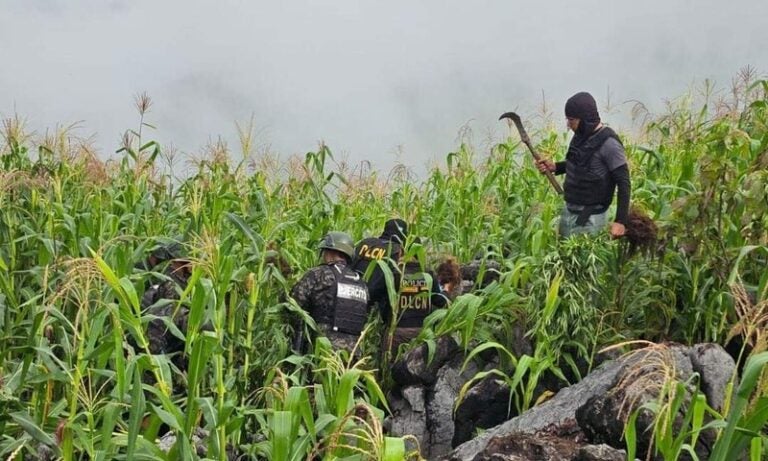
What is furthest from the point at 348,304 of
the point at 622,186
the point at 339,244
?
the point at 622,186

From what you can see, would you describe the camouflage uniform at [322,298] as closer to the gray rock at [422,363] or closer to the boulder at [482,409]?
the gray rock at [422,363]

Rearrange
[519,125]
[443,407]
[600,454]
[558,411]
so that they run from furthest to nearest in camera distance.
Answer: [519,125], [443,407], [558,411], [600,454]

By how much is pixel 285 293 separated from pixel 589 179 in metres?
2.30

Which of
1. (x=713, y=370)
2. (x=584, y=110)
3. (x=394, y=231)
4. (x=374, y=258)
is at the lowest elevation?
(x=713, y=370)

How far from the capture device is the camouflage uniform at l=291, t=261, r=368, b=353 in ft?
20.2

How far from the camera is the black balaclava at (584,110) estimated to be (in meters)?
6.54

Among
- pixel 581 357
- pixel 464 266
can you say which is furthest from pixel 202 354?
pixel 464 266

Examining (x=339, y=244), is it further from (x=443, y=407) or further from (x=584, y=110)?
(x=584, y=110)

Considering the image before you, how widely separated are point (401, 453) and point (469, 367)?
2877 mm

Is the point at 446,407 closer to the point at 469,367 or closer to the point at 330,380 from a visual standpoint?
the point at 469,367

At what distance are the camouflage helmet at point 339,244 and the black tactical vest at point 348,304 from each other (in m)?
0.17

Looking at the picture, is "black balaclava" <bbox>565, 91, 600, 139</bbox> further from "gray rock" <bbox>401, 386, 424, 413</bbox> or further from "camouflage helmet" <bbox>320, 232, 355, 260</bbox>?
"gray rock" <bbox>401, 386, 424, 413</bbox>

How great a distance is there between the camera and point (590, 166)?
258 inches

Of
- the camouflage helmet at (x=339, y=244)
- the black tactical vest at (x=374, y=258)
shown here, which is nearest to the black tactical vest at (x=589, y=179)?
the black tactical vest at (x=374, y=258)
